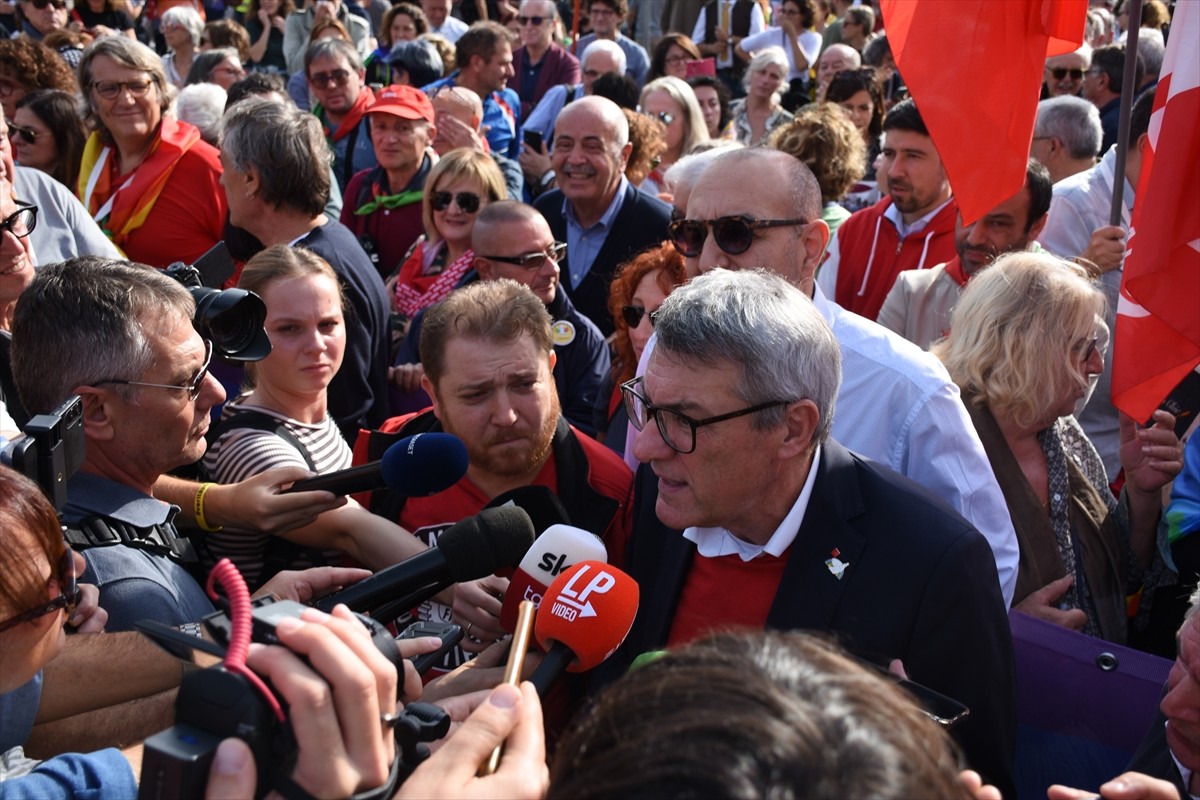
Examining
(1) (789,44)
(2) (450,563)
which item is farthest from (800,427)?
(1) (789,44)

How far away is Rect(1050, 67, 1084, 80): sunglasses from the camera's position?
9109 mm

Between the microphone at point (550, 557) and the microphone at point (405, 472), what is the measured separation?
12.0 inches

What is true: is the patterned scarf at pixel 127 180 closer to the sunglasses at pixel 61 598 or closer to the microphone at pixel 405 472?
the microphone at pixel 405 472

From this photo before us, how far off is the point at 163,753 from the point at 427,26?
11.2m

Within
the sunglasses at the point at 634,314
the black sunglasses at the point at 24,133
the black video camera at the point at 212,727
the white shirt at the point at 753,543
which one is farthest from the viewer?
the black sunglasses at the point at 24,133

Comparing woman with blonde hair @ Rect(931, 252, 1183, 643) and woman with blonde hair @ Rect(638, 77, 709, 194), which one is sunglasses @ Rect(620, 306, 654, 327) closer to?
woman with blonde hair @ Rect(931, 252, 1183, 643)

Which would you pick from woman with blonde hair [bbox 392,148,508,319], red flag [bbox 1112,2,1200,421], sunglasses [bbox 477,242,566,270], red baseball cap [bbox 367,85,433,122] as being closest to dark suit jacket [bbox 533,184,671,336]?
woman with blonde hair [bbox 392,148,508,319]

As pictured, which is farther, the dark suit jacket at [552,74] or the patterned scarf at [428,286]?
the dark suit jacket at [552,74]

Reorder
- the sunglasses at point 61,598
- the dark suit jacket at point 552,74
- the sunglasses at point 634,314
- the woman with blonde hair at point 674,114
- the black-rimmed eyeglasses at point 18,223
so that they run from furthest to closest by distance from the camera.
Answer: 1. the dark suit jacket at point 552,74
2. the woman with blonde hair at point 674,114
3. the sunglasses at point 634,314
4. the black-rimmed eyeglasses at point 18,223
5. the sunglasses at point 61,598

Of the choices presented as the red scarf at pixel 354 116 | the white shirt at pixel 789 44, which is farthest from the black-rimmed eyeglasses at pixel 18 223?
the white shirt at pixel 789 44

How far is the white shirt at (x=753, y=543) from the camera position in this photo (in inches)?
101

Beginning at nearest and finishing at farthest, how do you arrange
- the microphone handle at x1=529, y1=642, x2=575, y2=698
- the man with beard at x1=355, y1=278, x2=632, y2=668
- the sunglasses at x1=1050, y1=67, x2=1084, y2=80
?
the microphone handle at x1=529, y1=642, x2=575, y2=698 → the man with beard at x1=355, y1=278, x2=632, y2=668 → the sunglasses at x1=1050, y1=67, x2=1084, y2=80

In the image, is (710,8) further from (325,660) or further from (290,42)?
(325,660)

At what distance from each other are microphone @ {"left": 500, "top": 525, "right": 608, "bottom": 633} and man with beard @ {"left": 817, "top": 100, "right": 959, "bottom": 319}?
130 inches
